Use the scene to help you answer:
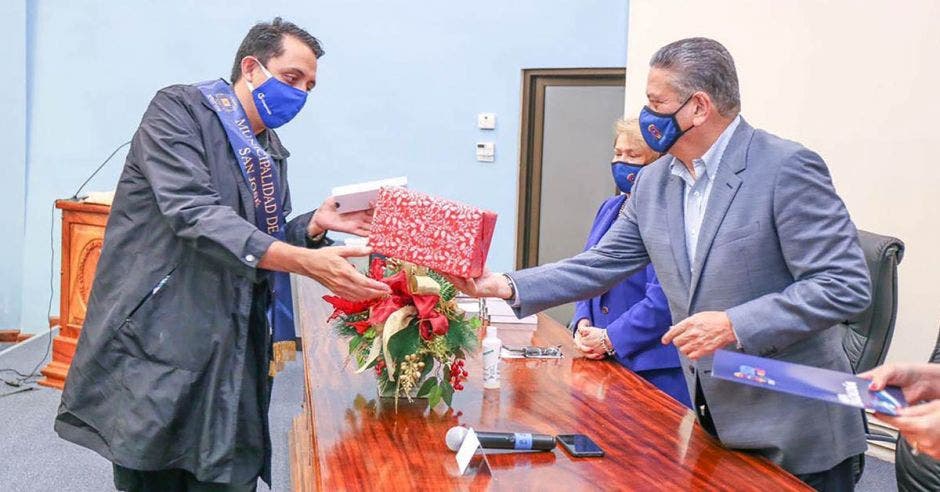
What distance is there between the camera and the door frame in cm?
628

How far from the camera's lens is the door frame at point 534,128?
20.6 feet

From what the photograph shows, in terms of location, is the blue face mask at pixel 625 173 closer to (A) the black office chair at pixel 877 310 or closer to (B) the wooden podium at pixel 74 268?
(A) the black office chair at pixel 877 310

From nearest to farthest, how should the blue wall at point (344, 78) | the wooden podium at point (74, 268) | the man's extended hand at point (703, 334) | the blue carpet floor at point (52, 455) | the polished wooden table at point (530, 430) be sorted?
the polished wooden table at point (530, 430) → the man's extended hand at point (703, 334) → the blue carpet floor at point (52, 455) → the wooden podium at point (74, 268) → the blue wall at point (344, 78)

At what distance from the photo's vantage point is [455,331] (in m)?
1.84

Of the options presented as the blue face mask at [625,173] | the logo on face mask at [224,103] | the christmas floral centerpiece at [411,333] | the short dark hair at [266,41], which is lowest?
the christmas floral centerpiece at [411,333]

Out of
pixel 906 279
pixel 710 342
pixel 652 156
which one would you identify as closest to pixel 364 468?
pixel 710 342

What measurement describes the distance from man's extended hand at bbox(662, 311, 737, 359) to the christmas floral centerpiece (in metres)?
0.47

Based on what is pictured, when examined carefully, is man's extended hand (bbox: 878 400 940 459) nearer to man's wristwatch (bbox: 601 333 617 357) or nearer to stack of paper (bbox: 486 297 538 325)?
man's wristwatch (bbox: 601 333 617 357)

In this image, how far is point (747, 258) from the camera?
66.4 inches

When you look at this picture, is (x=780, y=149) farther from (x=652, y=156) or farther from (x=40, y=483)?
(x=40, y=483)

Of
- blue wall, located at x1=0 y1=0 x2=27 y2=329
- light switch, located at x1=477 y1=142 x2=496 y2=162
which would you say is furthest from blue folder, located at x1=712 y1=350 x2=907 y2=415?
blue wall, located at x1=0 y1=0 x2=27 y2=329

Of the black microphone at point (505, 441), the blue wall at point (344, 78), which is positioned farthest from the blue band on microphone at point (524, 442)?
the blue wall at point (344, 78)

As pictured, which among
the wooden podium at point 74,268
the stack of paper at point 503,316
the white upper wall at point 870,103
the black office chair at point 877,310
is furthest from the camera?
the wooden podium at point 74,268

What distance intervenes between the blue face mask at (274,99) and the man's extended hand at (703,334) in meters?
1.14
